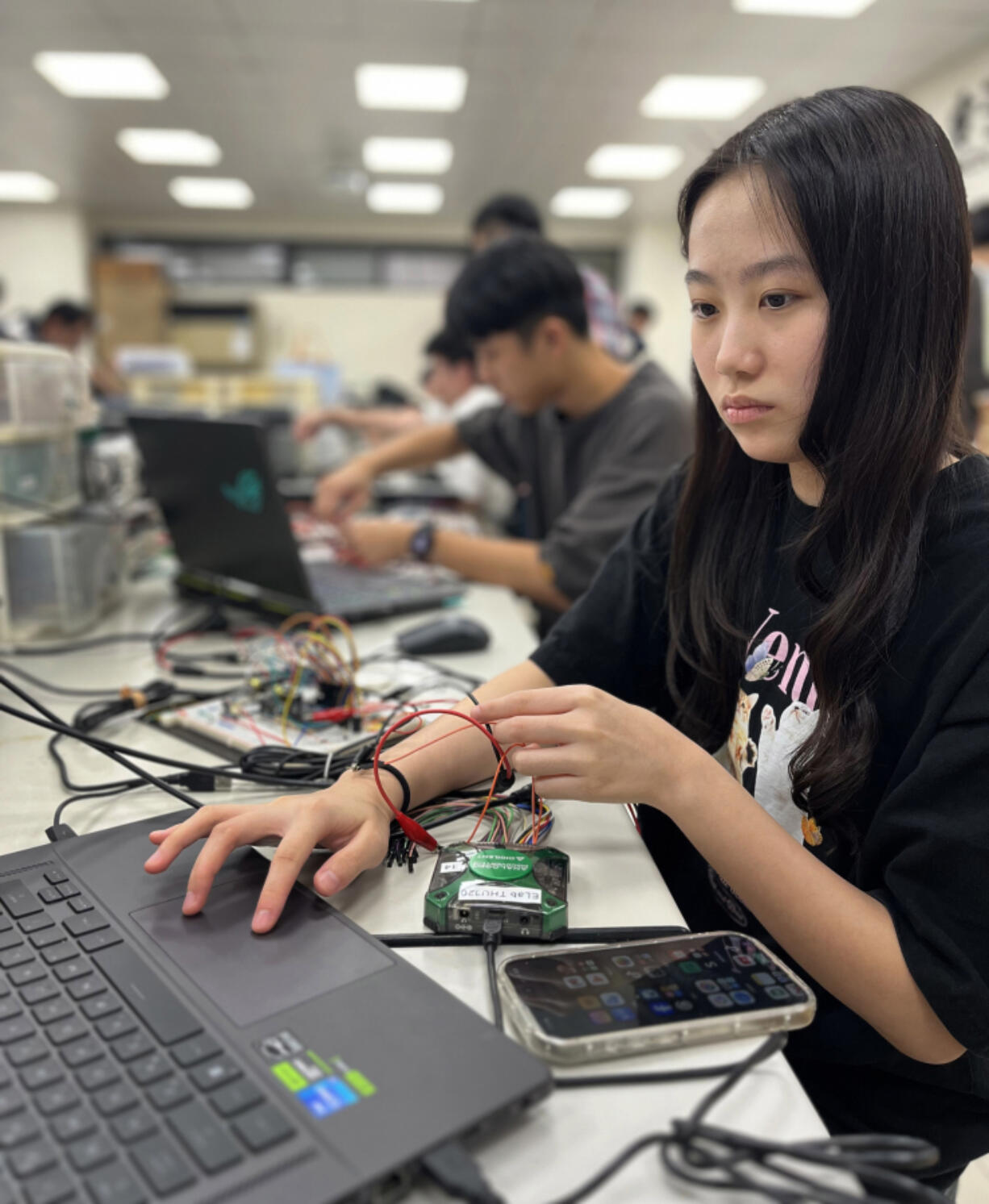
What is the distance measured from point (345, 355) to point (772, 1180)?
7844 mm

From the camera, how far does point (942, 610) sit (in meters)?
0.59

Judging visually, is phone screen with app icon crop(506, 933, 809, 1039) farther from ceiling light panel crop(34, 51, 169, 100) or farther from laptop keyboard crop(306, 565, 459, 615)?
ceiling light panel crop(34, 51, 169, 100)

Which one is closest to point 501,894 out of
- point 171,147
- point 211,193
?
point 171,147

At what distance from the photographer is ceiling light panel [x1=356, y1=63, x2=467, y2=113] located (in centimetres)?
395

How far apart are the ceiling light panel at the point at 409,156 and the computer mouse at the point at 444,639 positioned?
15.1 feet

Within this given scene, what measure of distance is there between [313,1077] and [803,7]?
394 centimetres

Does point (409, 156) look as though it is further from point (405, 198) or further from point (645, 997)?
point (645, 997)

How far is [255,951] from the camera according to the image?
49 cm

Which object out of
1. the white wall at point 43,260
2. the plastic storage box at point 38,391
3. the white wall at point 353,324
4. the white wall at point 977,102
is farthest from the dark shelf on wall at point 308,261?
the plastic storage box at point 38,391

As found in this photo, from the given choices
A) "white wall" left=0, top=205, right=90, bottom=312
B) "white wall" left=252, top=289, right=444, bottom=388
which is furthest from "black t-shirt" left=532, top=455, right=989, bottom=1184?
"white wall" left=0, top=205, right=90, bottom=312

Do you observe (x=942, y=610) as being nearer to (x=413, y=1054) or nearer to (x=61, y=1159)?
(x=413, y=1054)

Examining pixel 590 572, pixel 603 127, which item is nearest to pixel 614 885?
pixel 590 572

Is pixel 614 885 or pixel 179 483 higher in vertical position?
pixel 179 483

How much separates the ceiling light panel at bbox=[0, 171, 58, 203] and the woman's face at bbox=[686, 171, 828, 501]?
6669 mm
